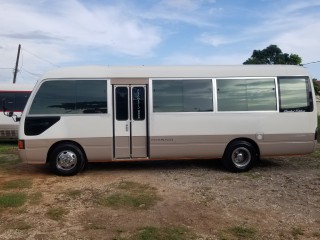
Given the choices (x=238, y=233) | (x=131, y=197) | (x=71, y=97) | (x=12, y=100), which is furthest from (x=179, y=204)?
(x=12, y=100)

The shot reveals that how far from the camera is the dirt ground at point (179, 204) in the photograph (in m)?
5.88

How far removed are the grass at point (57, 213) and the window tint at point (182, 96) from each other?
148 inches

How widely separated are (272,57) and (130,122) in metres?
17.3

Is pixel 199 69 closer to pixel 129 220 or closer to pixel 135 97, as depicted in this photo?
pixel 135 97

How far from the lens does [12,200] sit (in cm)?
739

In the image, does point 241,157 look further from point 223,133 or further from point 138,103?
point 138,103

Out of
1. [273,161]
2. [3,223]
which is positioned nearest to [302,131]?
[273,161]

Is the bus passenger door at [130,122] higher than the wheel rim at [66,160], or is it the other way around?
the bus passenger door at [130,122]

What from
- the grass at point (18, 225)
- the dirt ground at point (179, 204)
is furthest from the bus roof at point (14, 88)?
the grass at point (18, 225)

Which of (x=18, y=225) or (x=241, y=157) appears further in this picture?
(x=241, y=157)

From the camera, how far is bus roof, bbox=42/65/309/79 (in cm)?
973

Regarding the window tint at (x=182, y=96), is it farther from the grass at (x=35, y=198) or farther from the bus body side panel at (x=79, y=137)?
the grass at (x=35, y=198)

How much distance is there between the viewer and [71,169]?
965 cm

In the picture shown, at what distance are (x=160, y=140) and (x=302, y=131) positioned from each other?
139 inches
